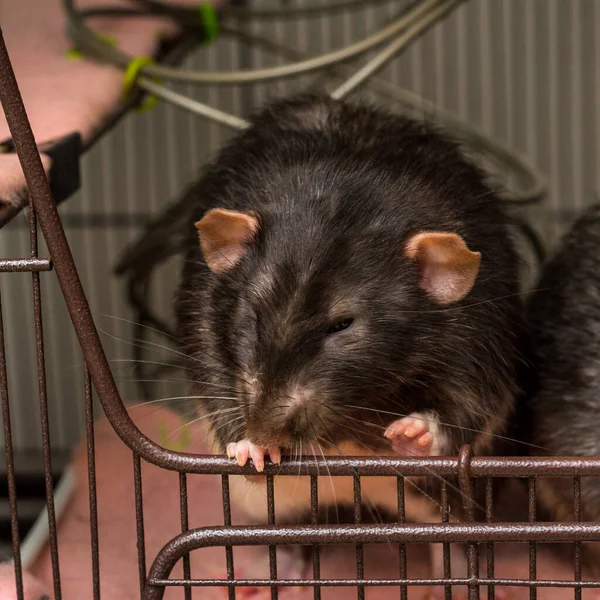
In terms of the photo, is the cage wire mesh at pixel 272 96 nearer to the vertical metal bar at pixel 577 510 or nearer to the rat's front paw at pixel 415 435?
the rat's front paw at pixel 415 435

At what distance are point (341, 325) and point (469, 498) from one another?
9.6 inches

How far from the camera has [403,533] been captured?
107 cm

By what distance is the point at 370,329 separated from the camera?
1.16 m

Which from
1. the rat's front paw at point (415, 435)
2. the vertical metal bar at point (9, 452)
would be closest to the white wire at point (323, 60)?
the rat's front paw at point (415, 435)

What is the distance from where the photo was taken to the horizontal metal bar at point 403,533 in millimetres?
1061

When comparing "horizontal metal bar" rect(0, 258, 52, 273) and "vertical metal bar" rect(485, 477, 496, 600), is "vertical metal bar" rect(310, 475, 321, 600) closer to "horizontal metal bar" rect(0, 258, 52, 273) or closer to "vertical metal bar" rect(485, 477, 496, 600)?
"vertical metal bar" rect(485, 477, 496, 600)

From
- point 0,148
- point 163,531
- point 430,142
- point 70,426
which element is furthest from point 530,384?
point 70,426

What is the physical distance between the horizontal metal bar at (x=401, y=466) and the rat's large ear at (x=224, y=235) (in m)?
0.27

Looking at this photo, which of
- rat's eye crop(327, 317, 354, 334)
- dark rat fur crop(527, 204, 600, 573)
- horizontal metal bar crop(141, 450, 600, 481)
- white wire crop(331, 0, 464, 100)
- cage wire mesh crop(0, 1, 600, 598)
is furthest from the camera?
cage wire mesh crop(0, 1, 600, 598)

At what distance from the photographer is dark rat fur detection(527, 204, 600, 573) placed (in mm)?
1425

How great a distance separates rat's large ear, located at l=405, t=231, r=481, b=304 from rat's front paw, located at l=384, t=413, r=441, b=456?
0.50ft

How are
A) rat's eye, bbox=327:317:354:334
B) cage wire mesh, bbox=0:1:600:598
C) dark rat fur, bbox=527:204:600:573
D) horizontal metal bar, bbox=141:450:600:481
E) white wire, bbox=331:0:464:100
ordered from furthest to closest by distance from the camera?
cage wire mesh, bbox=0:1:600:598 → white wire, bbox=331:0:464:100 → dark rat fur, bbox=527:204:600:573 → rat's eye, bbox=327:317:354:334 → horizontal metal bar, bbox=141:450:600:481

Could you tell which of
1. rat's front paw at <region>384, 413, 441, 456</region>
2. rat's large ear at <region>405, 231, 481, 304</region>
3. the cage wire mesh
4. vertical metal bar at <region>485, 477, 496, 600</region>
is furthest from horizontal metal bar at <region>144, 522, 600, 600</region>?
the cage wire mesh

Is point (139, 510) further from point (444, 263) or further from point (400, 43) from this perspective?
point (400, 43)
